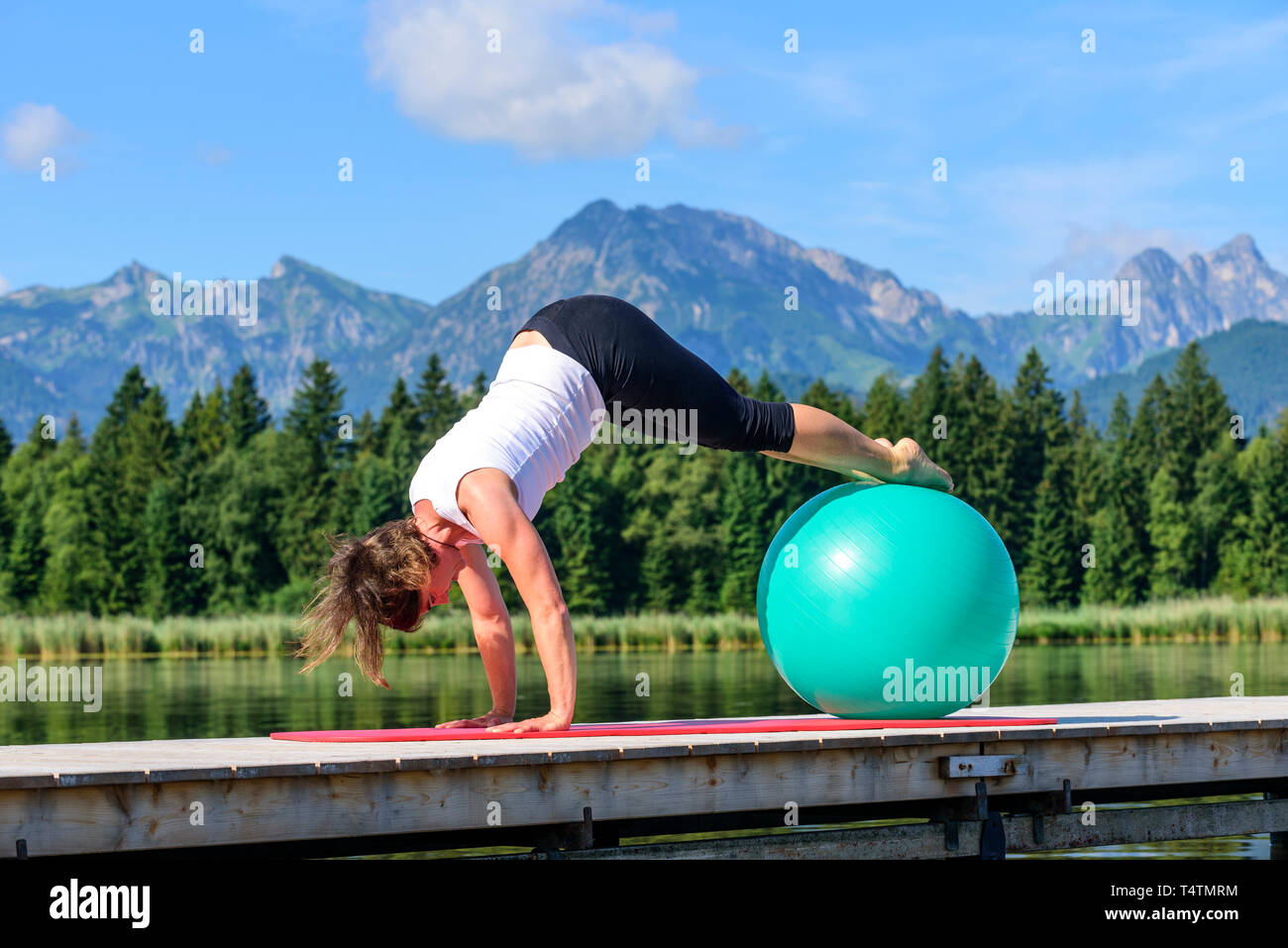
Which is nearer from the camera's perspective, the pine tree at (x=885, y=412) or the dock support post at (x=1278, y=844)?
the dock support post at (x=1278, y=844)

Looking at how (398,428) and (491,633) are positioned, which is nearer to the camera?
(491,633)

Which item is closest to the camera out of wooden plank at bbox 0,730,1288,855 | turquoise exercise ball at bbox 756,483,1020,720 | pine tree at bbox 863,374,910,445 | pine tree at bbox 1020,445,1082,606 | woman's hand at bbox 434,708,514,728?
wooden plank at bbox 0,730,1288,855

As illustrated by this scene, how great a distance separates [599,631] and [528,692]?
908 inches

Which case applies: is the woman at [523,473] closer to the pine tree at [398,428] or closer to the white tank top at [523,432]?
the white tank top at [523,432]

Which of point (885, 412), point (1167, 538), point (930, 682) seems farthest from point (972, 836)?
point (885, 412)

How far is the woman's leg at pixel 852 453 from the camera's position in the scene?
845 centimetres

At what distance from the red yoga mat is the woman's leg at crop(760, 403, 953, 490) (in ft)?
4.53

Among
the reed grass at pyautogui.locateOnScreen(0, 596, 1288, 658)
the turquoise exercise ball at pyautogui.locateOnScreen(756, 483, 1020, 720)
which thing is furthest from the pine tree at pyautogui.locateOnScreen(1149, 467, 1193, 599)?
the turquoise exercise ball at pyautogui.locateOnScreen(756, 483, 1020, 720)

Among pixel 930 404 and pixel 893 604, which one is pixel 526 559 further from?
pixel 930 404

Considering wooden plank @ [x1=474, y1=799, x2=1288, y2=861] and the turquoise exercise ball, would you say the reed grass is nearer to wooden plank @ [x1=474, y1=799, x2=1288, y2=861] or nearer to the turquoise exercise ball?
wooden plank @ [x1=474, y1=799, x2=1288, y2=861]

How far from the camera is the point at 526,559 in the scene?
744 centimetres

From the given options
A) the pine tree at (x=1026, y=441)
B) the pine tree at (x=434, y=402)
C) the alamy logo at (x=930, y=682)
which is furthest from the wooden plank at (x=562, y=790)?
the pine tree at (x=434, y=402)

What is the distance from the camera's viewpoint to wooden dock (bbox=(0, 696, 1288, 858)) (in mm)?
6020
